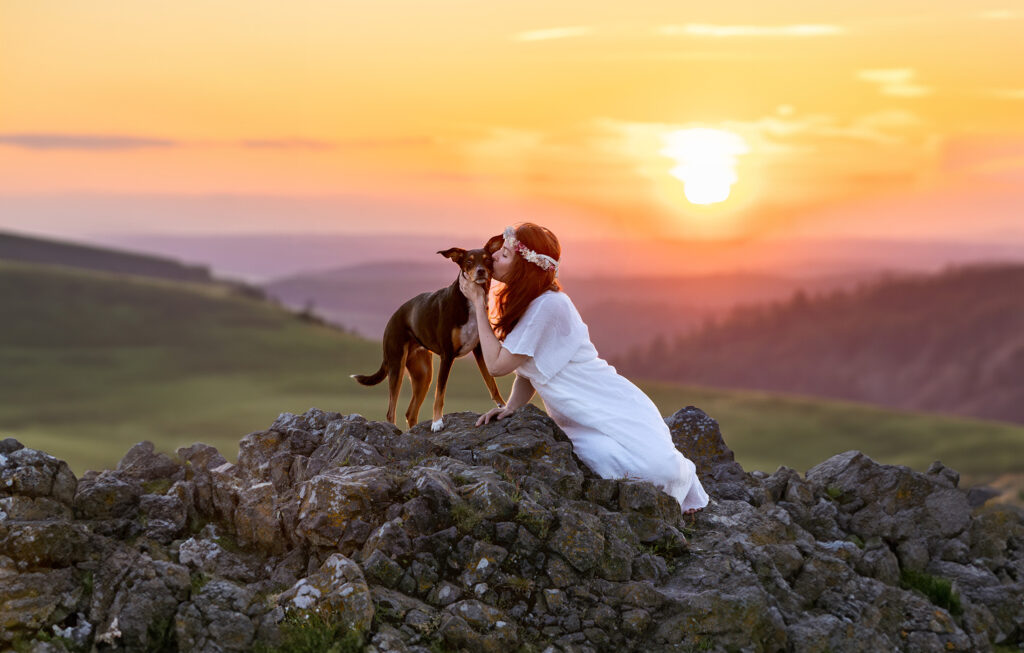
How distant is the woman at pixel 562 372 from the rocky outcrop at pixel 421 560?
266 mm

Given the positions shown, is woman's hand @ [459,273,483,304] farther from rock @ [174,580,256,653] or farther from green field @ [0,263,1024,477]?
green field @ [0,263,1024,477]

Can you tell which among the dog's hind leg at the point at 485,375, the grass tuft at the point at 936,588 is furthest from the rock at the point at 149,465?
the grass tuft at the point at 936,588

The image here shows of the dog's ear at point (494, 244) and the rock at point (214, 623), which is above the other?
the dog's ear at point (494, 244)

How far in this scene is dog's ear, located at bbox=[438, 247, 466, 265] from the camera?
976 cm

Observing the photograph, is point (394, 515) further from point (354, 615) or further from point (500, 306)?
point (500, 306)

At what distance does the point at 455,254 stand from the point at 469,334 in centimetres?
77

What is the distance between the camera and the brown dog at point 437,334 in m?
9.77

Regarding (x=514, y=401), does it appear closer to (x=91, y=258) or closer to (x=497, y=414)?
(x=497, y=414)

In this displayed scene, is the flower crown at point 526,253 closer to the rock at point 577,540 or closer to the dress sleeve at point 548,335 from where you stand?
the dress sleeve at point 548,335

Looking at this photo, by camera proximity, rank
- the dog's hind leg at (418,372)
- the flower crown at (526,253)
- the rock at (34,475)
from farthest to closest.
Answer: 1. the dog's hind leg at (418,372)
2. the flower crown at (526,253)
3. the rock at (34,475)

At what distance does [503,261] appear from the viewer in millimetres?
9711

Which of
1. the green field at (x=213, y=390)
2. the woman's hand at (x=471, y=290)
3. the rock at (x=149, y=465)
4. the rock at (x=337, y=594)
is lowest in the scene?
the green field at (x=213, y=390)

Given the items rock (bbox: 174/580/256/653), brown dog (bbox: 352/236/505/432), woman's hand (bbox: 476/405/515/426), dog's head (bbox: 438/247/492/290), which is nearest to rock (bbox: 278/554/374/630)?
rock (bbox: 174/580/256/653)

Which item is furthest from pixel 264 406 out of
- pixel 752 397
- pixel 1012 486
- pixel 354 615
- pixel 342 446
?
pixel 354 615
